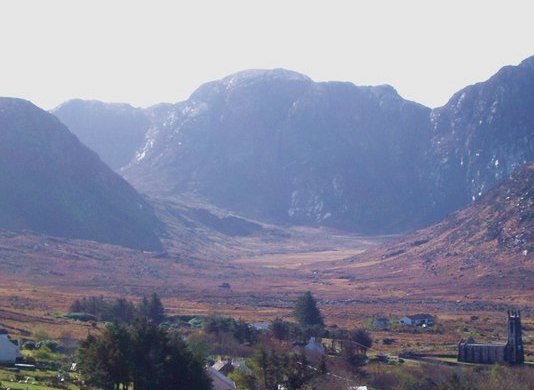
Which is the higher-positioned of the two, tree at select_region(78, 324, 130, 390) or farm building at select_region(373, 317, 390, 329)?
tree at select_region(78, 324, 130, 390)

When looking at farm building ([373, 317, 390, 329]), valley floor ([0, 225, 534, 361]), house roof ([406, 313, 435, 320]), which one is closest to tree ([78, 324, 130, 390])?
valley floor ([0, 225, 534, 361])

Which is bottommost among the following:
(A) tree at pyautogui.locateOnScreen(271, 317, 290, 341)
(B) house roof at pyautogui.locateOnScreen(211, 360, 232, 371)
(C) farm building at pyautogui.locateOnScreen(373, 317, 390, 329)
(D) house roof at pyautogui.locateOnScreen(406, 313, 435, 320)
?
(C) farm building at pyautogui.locateOnScreen(373, 317, 390, 329)

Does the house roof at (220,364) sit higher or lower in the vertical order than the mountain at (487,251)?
lower

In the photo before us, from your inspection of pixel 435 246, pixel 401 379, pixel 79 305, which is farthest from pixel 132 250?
pixel 401 379

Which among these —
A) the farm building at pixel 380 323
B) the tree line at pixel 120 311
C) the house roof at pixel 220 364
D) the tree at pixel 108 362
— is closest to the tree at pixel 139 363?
the tree at pixel 108 362

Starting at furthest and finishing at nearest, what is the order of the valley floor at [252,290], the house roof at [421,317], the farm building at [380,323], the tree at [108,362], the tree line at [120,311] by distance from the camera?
the house roof at [421,317] < the farm building at [380,323] < the valley floor at [252,290] < the tree line at [120,311] < the tree at [108,362]

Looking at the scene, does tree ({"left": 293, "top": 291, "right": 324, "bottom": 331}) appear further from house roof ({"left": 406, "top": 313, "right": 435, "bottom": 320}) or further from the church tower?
house roof ({"left": 406, "top": 313, "right": 435, "bottom": 320})

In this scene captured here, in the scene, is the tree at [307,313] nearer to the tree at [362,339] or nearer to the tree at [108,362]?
the tree at [362,339]
